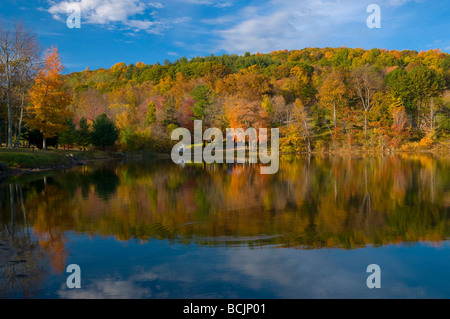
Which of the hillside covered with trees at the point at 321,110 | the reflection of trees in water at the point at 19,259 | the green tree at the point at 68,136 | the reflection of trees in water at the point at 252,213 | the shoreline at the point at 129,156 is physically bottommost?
the reflection of trees in water at the point at 19,259

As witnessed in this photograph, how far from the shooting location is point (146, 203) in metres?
14.0

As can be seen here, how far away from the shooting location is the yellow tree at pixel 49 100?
3847 centimetres

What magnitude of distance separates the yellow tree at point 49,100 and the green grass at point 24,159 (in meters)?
4.68

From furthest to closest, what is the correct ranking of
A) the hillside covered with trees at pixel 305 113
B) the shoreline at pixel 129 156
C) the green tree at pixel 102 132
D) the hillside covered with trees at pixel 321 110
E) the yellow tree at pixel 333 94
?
the yellow tree at pixel 333 94 < the hillside covered with trees at pixel 321 110 < the hillside covered with trees at pixel 305 113 < the green tree at pixel 102 132 < the shoreline at pixel 129 156

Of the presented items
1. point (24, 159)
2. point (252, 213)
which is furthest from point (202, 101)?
point (252, 213)

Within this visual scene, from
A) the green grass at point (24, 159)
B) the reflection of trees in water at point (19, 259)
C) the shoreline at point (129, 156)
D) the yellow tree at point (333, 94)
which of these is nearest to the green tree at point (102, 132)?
the shoreline at point (129, 156)

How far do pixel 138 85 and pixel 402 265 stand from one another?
3918 inches

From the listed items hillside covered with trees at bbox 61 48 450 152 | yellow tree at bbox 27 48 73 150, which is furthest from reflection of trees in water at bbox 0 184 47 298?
hillside covered with trees at bbox 61 48 450 152

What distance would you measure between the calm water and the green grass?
15847 millimetres

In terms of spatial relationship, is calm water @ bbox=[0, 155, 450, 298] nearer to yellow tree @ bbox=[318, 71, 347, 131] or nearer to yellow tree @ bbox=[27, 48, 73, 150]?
yellow tree @ bbox=[27, 48, 73, 150]

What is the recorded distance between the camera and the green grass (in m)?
28.6

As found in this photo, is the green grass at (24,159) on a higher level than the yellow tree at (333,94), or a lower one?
lower

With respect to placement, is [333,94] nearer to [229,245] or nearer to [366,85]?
[366,85]

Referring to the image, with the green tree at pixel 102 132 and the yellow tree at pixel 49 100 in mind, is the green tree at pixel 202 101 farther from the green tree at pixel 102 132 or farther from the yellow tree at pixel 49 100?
the yellow tree at pixel 49 100
